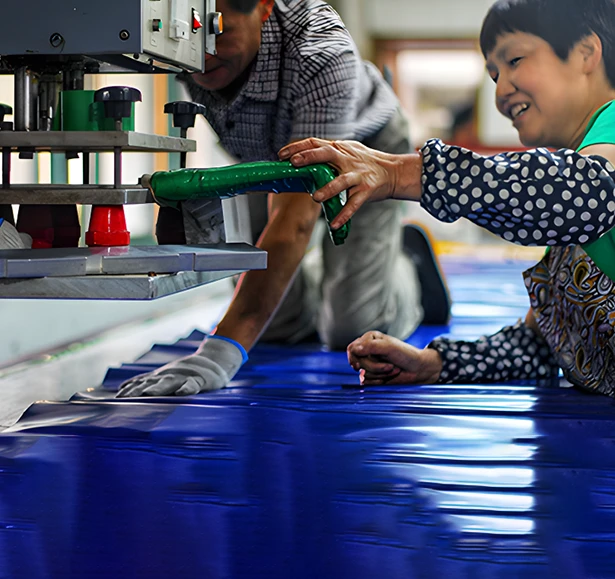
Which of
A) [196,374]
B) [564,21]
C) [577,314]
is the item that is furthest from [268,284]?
[564,21]

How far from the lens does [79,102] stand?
37.1 inches

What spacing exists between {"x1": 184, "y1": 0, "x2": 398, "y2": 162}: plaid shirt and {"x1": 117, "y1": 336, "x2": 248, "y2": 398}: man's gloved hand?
1.26 ft

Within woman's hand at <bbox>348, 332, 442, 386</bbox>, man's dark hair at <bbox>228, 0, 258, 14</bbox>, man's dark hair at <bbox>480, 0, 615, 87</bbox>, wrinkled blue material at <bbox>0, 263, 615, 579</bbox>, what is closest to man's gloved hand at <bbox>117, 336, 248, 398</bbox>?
wrinkled blue material at <bbox>0, 263, 615, 579</bbox>

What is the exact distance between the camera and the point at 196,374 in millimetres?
1319

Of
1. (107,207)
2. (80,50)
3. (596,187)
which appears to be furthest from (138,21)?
(596,187)

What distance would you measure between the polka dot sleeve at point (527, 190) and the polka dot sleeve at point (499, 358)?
0.42m

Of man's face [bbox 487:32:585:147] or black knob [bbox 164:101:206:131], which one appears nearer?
black knob [bbox 164:101:206:131]

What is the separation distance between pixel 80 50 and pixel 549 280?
79 centimetres

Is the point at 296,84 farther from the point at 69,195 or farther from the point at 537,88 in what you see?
the point at 69,195

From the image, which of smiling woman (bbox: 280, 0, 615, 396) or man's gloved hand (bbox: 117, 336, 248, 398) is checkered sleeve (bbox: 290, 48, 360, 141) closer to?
smiling woman (bbox: 280, 0, 615, 396)

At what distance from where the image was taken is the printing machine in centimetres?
83

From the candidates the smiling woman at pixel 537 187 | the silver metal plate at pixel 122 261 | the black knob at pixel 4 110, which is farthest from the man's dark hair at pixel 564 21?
the black knob at pixel 4 110

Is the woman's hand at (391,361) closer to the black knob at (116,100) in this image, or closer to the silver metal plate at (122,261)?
the silver metal plate at (122,261)

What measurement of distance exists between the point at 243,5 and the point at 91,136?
A: 0.61 metres
